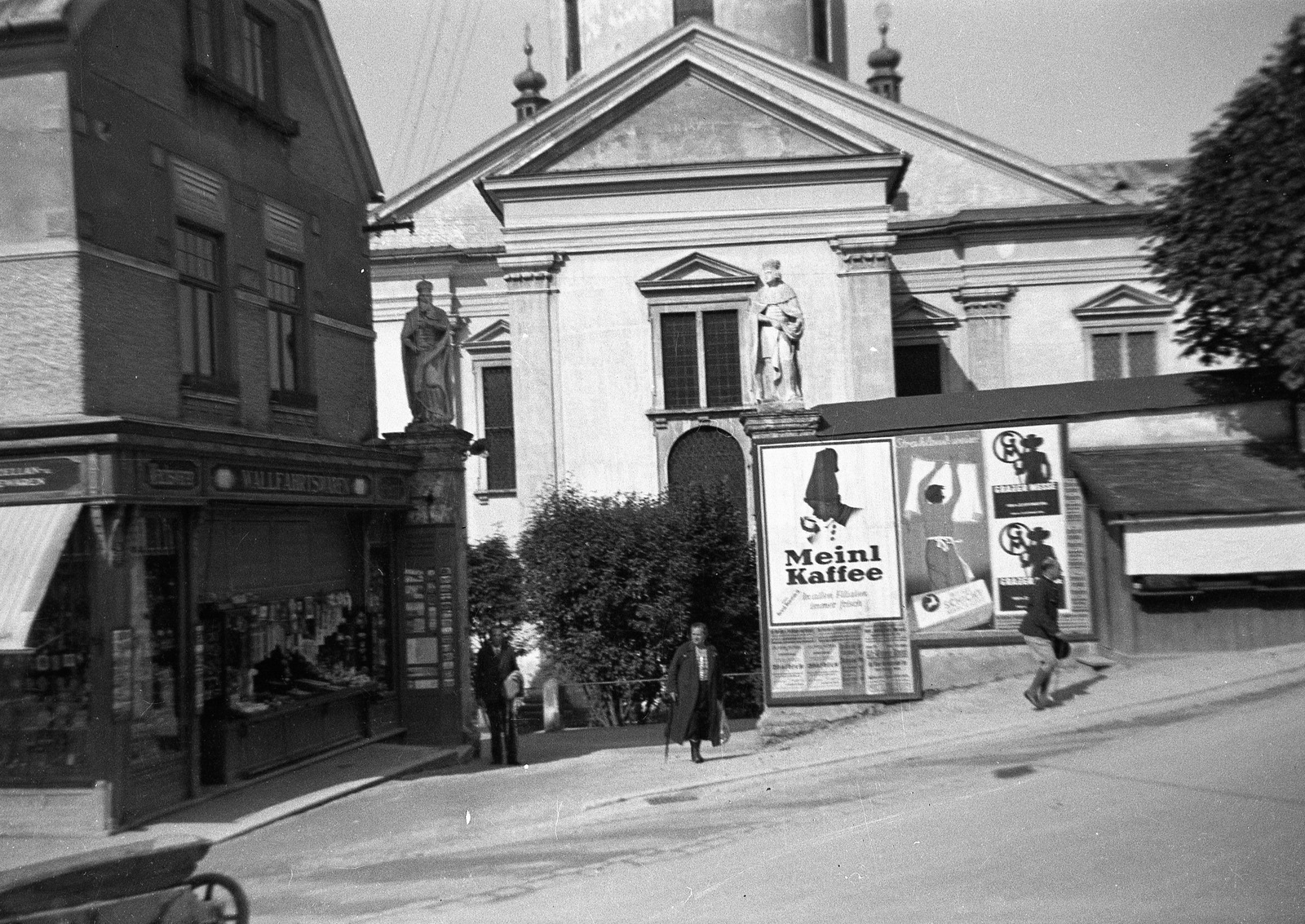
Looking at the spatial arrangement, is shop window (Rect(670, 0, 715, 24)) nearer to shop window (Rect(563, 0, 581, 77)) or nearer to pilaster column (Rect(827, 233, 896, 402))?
shop window (Rect(563, 0, 581, 77))

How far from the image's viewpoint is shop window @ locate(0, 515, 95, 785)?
38.4 ft

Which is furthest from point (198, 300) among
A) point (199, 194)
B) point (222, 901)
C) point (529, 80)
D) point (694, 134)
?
point (529, 80)

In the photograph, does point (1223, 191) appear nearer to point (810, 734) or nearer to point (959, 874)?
point (810, 734)

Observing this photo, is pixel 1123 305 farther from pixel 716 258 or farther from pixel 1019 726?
pixel 1019 726

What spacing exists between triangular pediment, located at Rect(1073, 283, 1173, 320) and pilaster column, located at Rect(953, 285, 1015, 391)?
198cm

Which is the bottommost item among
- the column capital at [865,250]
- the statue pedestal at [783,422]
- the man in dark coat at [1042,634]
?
the man in dark coat at [1042,634]

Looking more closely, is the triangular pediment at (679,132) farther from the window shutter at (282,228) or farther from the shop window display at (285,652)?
the shop window display at (285,652)

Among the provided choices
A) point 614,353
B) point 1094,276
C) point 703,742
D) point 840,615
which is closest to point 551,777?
point 703,742

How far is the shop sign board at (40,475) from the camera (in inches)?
452

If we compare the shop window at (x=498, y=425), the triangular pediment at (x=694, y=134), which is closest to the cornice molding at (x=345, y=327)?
the triangular pediment at (x=694, y=134)

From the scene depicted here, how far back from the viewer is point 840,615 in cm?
1548

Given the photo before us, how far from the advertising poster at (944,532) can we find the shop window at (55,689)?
8670 millimetres

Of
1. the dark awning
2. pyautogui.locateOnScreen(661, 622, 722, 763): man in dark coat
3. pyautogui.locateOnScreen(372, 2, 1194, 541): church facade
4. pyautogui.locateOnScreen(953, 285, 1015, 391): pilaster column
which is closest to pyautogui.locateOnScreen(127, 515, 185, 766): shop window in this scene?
pyautogui.locateOnScreen(661, 622, 722, 763): man in dark coat

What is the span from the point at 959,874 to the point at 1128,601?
7.73 m
